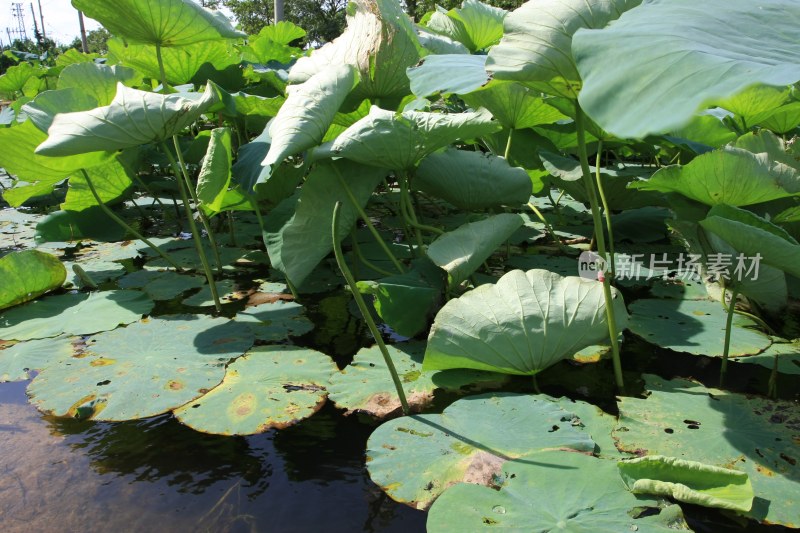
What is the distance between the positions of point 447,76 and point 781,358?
3.32ft

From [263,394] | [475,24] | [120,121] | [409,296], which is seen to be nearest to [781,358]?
[409,296]

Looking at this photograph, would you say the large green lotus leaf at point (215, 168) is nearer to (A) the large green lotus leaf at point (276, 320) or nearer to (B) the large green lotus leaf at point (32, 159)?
(A) the large green lotus leaf at point (276, 320)

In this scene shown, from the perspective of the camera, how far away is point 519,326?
1.23 meters

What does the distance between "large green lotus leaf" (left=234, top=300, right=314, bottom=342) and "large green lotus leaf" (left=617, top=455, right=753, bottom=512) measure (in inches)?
38.0

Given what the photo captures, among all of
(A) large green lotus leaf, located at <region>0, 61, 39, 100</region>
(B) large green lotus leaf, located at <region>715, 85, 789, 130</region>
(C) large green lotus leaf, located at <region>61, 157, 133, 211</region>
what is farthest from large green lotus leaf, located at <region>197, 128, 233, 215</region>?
(A) large green lotus leaf, located at <region>0, 61, 39, 100</region>

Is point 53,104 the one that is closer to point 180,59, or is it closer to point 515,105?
point 180,59

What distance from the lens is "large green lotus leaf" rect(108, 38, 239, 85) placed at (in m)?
2.38

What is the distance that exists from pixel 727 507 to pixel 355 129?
1.05 m

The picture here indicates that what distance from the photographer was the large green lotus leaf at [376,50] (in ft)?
5.49

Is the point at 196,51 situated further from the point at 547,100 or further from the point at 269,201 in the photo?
the point at 547,100

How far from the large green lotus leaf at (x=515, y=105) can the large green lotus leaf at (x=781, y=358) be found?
854 millimetres

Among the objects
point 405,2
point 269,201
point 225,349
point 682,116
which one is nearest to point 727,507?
point 682,116

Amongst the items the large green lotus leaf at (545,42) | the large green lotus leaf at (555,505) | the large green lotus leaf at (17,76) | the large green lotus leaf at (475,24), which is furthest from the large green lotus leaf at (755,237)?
the large green lotus leaf at (17,76)

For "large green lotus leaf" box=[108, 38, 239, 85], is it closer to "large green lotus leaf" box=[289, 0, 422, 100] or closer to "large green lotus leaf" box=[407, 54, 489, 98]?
"large green lotus leaf" box=[289, 0, 422, 100]
